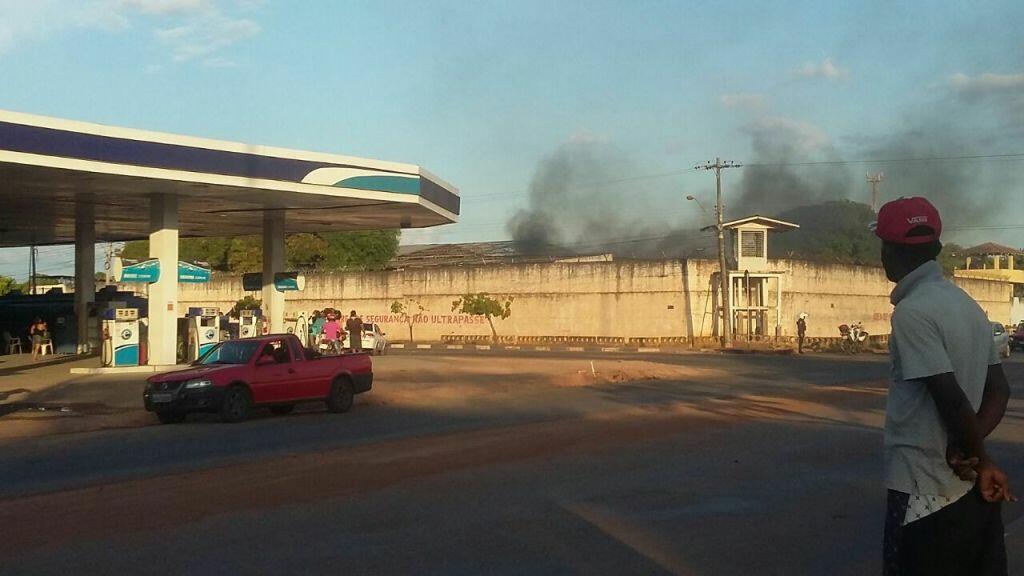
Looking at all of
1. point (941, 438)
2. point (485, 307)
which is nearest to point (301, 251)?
point (485, 307)

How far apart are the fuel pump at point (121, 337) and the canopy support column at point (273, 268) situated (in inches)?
246

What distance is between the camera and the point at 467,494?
10539 mm

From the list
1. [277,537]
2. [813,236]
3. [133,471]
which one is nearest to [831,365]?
[133,471]

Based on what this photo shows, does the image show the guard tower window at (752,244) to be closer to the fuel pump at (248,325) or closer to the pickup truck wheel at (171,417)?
the fuel pump at (248,325)

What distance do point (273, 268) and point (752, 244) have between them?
94.6 ft

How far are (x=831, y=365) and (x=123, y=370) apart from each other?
23.7m

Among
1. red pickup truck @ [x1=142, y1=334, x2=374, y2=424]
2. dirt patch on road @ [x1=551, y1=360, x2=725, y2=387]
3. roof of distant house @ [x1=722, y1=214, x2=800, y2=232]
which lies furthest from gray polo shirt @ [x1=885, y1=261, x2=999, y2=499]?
roof of distant house @ [x1=722, y1=214, x2=800, y2=232]

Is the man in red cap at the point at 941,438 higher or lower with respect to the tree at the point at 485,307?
lower

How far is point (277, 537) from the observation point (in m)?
8.47

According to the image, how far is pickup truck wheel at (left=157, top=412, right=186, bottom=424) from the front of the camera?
18.6 meters

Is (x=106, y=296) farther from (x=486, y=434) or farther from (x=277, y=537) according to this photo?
(x=277, y=537)

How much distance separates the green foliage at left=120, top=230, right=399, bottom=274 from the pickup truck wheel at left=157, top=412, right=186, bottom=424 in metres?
57.9

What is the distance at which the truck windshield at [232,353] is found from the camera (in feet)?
63.8

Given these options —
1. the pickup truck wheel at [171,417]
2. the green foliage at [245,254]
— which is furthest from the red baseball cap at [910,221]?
the green foliage at [245,254]
